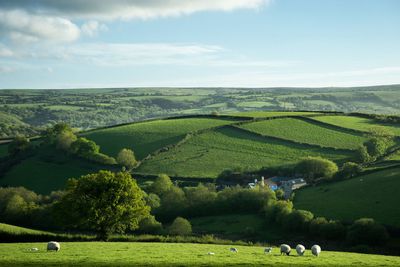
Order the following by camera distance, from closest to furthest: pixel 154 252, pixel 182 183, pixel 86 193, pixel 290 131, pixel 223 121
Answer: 1. pixel 154 252
2. pixel 86 193
3. pixel 182 183
4. pixel 290 131
5. pixel 223 121

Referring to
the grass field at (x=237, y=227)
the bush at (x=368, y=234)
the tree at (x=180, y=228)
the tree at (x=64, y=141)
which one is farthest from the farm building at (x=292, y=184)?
Answer: the tree at (x=64, y=141)

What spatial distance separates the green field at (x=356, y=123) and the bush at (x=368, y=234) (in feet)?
233

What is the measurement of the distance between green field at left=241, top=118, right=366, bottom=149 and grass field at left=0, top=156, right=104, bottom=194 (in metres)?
48.4

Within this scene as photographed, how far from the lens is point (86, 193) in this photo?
169 ft

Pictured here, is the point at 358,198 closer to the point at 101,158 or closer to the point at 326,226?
the point at 326,226

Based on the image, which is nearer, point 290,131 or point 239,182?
point 239,182

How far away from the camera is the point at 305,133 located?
411 feet

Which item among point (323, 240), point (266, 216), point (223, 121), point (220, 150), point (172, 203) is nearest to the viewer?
point (323, 240)

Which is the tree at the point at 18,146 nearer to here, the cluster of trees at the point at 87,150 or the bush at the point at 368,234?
the cluster of trees at the point at 87,150

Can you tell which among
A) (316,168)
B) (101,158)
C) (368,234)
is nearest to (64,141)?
(101,158)

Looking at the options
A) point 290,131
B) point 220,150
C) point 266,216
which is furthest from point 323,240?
point 290,131

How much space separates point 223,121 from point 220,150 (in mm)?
24187

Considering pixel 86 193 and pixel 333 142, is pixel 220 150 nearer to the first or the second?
pixel 333 142

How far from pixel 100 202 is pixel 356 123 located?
100831 mm
